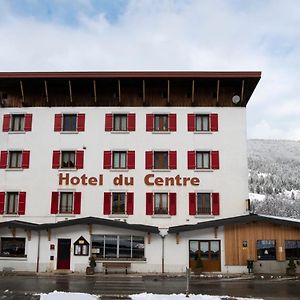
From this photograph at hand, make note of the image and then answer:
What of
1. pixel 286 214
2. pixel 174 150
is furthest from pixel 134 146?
pixel 286 214

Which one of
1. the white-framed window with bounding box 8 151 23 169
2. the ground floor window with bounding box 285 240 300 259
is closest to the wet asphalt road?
the ground floor window with bounding box 285 240 300 259

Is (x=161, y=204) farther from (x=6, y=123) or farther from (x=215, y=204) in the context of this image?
(x=6, y=123)

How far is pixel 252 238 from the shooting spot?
102 feet

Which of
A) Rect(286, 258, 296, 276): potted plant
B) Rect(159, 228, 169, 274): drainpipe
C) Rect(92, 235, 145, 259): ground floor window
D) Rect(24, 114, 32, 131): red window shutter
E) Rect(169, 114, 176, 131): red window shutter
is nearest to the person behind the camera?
Rect(286, 258, 296, 276): potted plant

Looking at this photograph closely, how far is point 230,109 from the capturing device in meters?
34.2

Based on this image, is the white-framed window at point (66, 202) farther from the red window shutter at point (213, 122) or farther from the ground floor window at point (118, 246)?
the red window shutter at point (213, 122)

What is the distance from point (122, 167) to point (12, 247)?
9495 mm

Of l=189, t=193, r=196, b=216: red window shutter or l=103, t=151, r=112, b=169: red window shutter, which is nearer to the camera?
l=189, t=193, r=196, b=216: red window shutter

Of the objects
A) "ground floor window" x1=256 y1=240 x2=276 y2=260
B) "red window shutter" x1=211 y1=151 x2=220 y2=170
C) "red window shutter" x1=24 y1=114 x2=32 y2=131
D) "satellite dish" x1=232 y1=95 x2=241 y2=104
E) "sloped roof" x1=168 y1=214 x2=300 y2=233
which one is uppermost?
"satellite dish" x1=232 y1=95 x2=241 y2=104

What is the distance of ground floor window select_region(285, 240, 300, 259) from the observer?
1212 inches

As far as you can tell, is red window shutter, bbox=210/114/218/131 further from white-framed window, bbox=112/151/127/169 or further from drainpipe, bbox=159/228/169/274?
drainpipe, bbox=159/228/169/274

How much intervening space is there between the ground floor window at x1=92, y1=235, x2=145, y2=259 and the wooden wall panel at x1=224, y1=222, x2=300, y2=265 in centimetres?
599

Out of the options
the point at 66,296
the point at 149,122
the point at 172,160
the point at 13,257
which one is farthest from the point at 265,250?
the point at 13,257

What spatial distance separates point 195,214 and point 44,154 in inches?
465
